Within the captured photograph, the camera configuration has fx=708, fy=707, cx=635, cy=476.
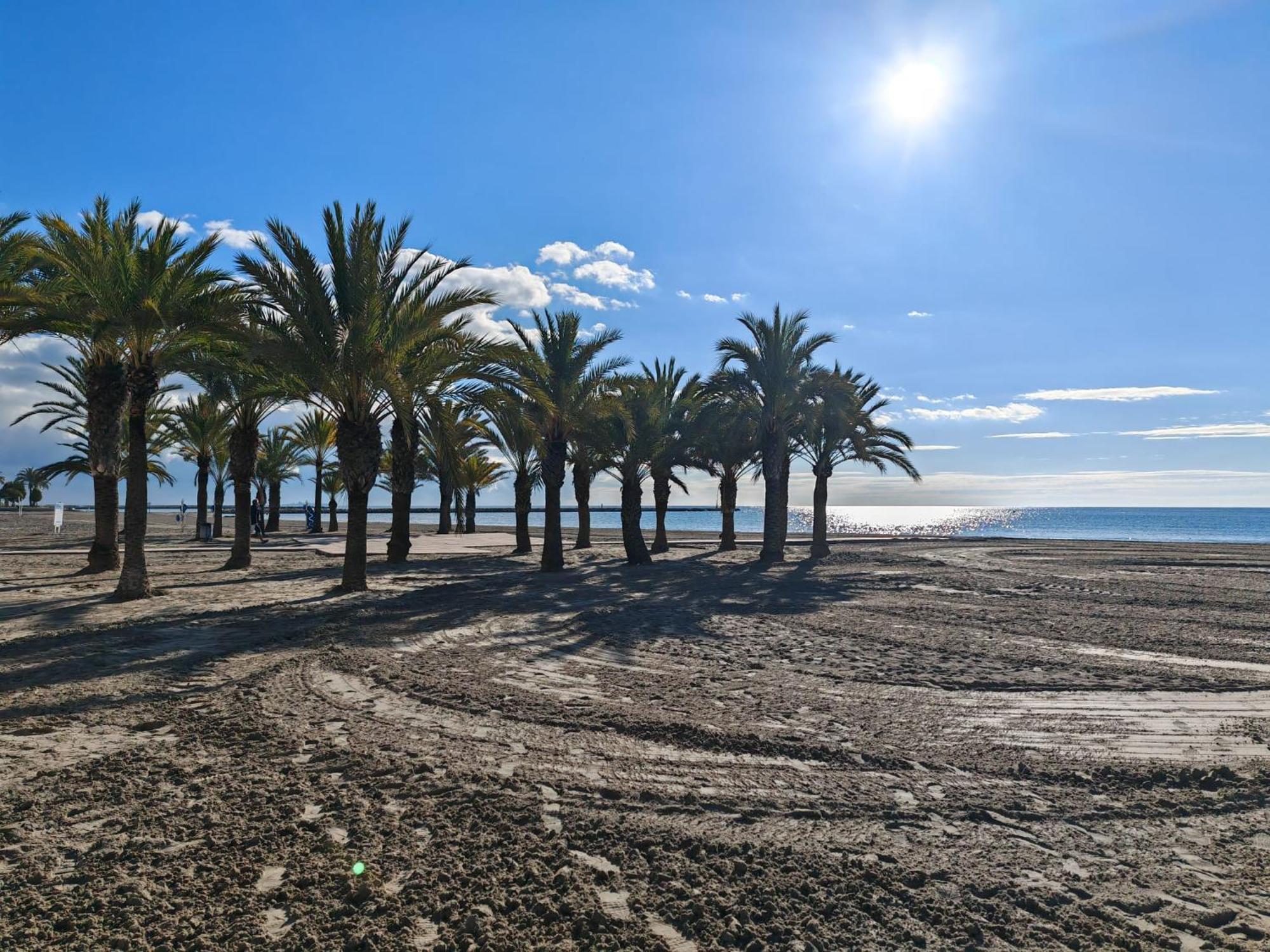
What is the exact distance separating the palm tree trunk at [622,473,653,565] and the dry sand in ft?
41.0

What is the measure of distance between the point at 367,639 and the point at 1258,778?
8837mm

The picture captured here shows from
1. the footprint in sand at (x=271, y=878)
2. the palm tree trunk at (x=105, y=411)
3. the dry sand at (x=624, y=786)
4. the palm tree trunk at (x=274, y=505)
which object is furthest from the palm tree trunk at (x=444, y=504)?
the footprint in sand at (x=271, y=878)

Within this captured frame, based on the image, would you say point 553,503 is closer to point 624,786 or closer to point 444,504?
point 624,786

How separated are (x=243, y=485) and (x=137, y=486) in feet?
17.7

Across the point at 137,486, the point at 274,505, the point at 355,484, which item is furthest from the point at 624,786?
the point at 274,505

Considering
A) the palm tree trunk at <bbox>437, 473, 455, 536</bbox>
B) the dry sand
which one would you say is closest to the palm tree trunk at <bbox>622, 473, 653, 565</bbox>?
the dry sand

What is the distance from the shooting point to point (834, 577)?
18.8m

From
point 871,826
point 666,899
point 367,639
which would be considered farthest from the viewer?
point 367,639

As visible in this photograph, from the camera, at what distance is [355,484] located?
14.2m

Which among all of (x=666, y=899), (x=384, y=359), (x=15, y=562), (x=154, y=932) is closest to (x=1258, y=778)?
(x=666, y=899)

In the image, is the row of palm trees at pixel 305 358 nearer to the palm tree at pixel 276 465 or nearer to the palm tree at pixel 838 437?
the palm tree at pixel 838 437

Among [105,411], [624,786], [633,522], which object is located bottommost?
[624,786]

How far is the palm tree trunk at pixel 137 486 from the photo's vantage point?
490 inches

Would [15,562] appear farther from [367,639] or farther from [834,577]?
[834,577]
